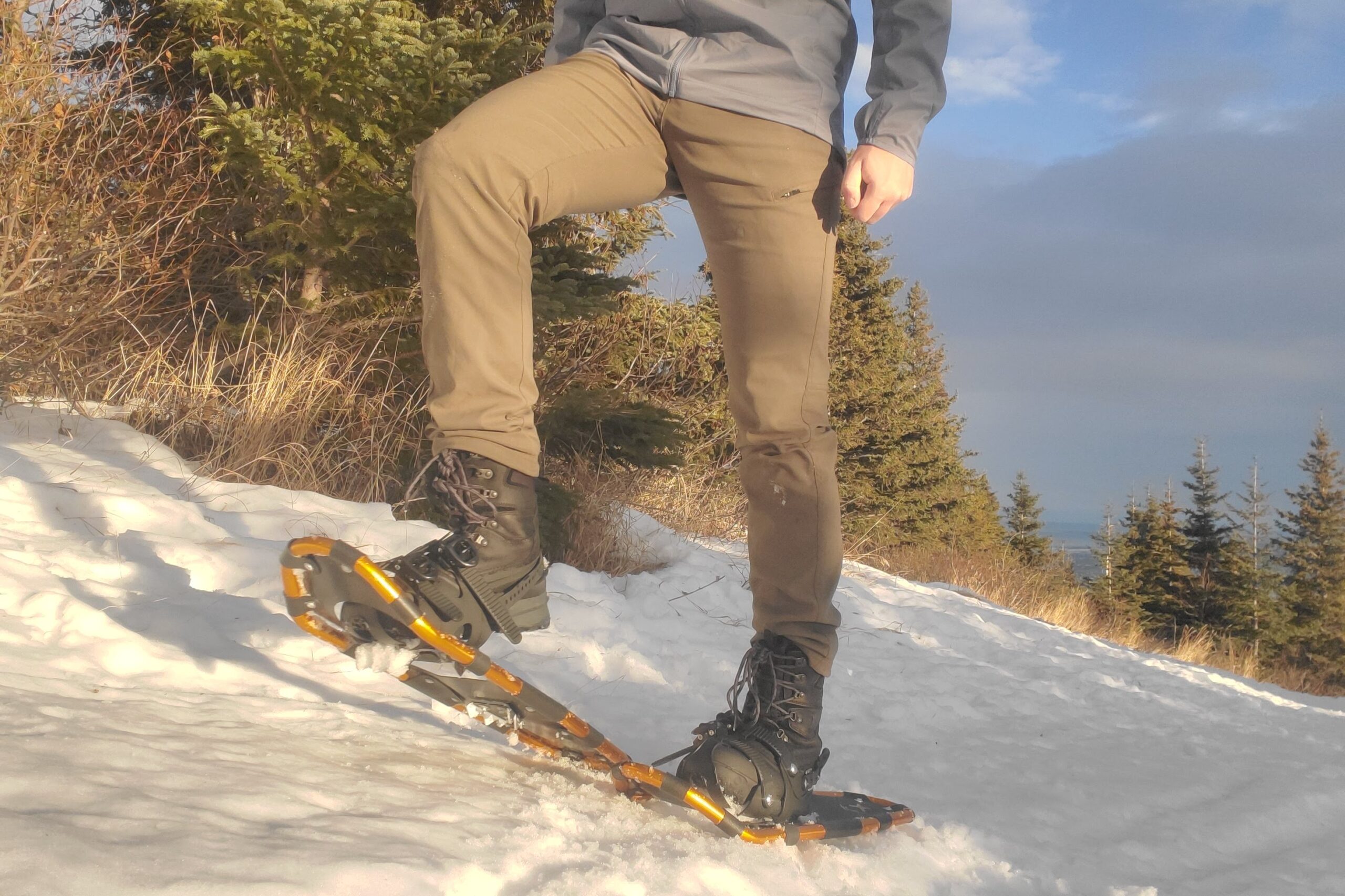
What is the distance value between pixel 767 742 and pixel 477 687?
53cm

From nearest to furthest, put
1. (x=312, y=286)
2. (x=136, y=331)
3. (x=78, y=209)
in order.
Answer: (x=78, y=209) → (x=136, y=331) → (x=312, y=286)

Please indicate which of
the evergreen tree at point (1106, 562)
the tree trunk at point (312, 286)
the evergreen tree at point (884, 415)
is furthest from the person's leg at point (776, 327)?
the evergreen tree at point (1106, 562)

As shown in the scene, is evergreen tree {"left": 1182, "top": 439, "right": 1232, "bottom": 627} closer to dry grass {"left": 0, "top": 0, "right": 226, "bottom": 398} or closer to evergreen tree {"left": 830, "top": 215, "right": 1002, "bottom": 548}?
evergreen tree {"left": 830, "top": 215, "right": 1002, "bottom": 548}

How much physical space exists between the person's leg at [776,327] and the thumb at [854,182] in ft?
0.20

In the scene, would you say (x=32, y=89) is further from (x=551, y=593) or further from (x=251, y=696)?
(x=251, y=696)

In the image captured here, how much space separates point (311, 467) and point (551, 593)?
1.50m

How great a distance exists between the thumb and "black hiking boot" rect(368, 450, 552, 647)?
0.81 meters

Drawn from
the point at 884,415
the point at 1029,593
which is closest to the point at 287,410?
the point at 1029,593

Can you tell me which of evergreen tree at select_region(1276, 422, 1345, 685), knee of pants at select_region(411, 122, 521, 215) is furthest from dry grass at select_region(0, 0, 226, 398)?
evergreen tree at select_region(1276, 422, 1345, 685)

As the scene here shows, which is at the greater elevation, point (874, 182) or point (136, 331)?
point (874, 182)

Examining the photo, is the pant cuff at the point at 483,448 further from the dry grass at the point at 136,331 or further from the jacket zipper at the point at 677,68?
the dry grass at the point at 136,331

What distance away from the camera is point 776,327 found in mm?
1683

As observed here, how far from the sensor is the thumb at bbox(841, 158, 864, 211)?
1686 millimetres

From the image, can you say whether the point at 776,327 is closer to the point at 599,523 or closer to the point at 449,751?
the point at 449,751
